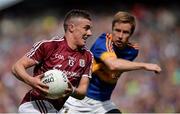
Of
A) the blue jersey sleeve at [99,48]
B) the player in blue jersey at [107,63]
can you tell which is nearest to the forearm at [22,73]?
the player in blue jersey at [107,63]

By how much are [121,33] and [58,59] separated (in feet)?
3.38

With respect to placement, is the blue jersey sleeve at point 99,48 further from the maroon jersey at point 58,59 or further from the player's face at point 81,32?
the player's face at point 81,32

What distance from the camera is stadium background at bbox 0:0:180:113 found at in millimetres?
15773

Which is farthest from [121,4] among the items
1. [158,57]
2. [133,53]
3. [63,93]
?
[63,93]

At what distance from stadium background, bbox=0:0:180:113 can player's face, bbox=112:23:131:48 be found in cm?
758

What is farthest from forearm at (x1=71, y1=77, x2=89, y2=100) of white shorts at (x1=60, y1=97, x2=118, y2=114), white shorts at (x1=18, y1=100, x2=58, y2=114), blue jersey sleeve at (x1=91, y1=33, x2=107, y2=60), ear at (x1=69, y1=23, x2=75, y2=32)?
white shorts at (x1=60, y1=97, x2=118, y2=114)

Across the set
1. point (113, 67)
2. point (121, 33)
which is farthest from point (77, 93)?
point (121, 33)

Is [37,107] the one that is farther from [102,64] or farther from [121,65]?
[102,64]

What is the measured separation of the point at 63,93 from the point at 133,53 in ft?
5.56

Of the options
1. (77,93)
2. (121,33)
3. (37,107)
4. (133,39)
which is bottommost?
(133,39)

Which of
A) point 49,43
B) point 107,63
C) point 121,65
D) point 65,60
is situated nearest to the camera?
point 49,43

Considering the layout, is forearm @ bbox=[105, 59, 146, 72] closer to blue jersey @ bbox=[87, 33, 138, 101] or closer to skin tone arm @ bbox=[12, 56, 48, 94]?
blue jersey @ bbox=[87, 33, 138, 101]

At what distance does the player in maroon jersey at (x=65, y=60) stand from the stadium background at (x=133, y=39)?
27.0ft

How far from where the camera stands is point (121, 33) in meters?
7.71
